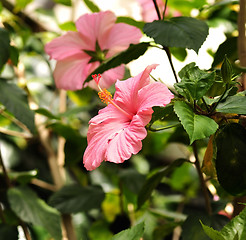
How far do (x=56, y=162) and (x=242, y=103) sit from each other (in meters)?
0.85

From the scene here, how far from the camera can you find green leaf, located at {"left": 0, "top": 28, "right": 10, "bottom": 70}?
873 mm

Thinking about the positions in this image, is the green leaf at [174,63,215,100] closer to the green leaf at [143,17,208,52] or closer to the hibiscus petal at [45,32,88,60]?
the green leaf at [143,17,208,52]

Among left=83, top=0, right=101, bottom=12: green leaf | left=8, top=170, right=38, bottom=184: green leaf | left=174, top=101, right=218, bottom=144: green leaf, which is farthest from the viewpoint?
left=8, top=170, right=38, bottom=184: green leaf

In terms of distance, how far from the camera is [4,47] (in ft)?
2.89

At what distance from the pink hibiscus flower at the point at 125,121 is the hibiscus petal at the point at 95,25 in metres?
0.27

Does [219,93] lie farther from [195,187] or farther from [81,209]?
[195,187]

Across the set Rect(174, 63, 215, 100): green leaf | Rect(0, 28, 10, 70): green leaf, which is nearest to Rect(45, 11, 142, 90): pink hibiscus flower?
Rect(0, 28, 10, 70): green leaf

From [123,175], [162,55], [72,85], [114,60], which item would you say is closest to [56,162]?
[123,175]

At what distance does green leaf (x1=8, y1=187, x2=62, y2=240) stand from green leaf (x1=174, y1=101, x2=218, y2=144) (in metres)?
0.52

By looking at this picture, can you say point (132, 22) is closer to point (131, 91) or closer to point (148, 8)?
point (148, 8)

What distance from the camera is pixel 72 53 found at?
84 cm

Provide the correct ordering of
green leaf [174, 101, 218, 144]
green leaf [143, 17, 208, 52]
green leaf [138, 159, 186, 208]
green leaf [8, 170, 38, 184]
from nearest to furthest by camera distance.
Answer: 1. green leaf [174, 101, 218, 144]
2. green leaf [143, 17, 208, 52]
3. green leaf [138, 159, 186, 208]
4. green leaf [8, 170, 38, 184]

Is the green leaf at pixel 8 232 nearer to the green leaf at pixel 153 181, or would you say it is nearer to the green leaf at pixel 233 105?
the green leaf at pixel 153 181

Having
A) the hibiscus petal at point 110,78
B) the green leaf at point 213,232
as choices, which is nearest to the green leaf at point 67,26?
the hibiscus petal at point 110,78
